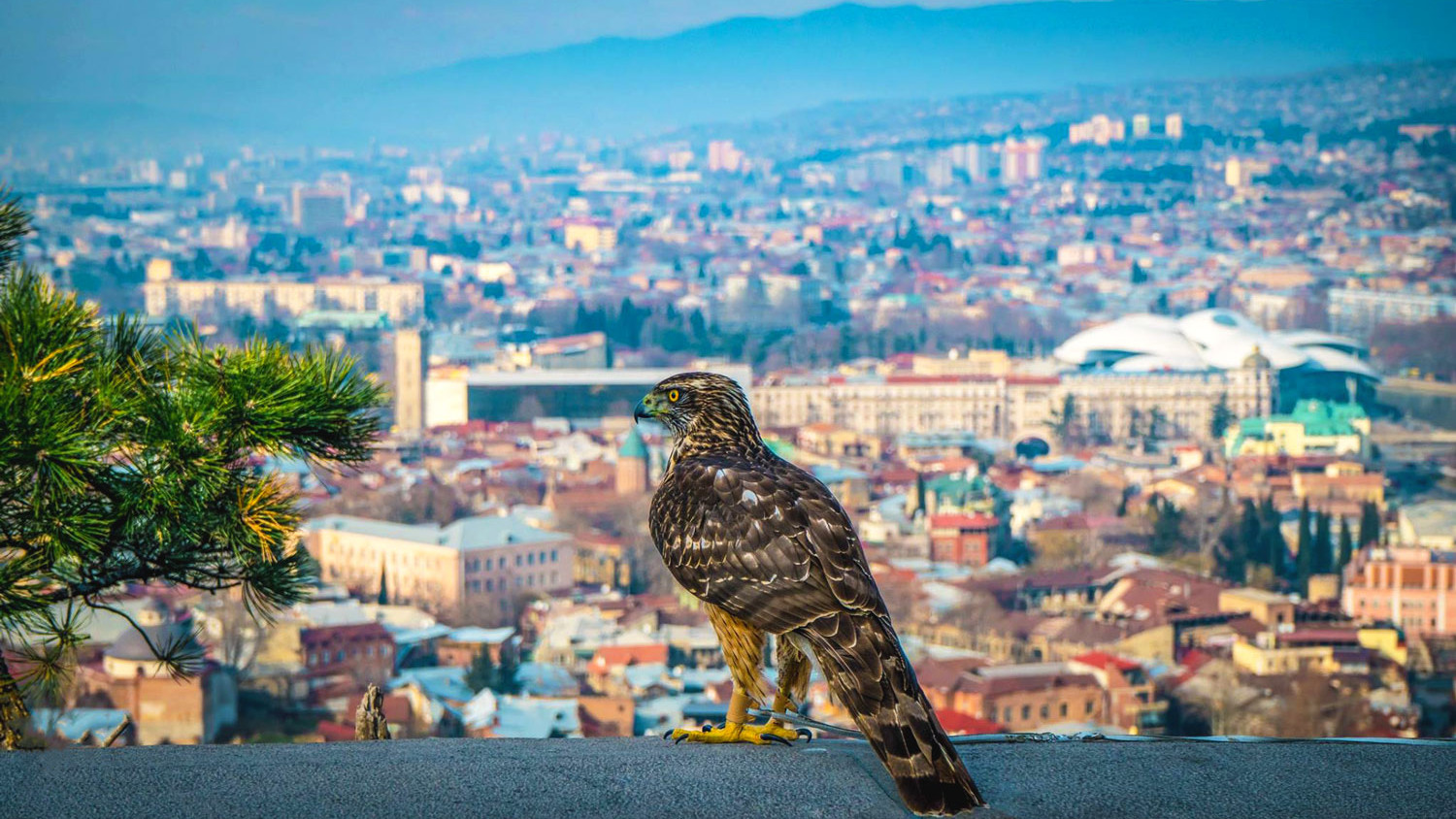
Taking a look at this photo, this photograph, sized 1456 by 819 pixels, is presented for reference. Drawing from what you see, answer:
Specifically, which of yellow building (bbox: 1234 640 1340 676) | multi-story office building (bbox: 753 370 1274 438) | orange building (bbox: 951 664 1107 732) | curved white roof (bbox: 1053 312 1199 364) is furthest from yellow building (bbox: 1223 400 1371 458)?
orange building (bbox: 951 664 1107 732)

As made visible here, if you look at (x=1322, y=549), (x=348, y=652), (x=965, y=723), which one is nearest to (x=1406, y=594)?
(x=1322, y=549)

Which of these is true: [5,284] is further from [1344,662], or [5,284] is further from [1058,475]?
[1058,475]

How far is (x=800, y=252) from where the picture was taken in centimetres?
6022

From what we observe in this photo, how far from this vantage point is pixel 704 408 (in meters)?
2.05

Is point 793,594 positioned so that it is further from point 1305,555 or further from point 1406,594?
point 1305,555

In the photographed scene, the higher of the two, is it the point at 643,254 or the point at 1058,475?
the point at 643,254

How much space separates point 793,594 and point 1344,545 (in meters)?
25.0

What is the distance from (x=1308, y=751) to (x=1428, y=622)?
22203mm

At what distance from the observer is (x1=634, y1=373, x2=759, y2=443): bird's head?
2041mm

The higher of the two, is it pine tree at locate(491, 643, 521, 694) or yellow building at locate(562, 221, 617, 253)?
yellow building at locate(562, 221, 617, 253)

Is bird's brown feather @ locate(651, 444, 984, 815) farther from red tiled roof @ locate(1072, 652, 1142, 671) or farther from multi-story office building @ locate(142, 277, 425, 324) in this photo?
multi-story office building @ locate(142, 277, 425, 324)

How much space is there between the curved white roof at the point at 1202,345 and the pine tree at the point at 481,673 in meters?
26.2

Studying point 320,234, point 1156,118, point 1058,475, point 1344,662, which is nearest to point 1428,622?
point 1344,662

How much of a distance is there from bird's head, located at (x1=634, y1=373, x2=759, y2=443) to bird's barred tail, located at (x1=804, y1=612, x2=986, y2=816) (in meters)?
0.31
